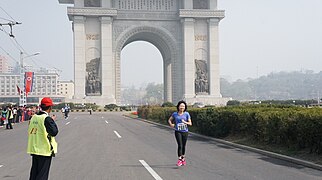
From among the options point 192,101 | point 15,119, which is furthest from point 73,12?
point 15,119

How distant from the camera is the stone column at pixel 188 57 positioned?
214ft

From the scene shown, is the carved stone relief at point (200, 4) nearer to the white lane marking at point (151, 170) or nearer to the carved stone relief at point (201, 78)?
the carved stone relief at point (201, 78)

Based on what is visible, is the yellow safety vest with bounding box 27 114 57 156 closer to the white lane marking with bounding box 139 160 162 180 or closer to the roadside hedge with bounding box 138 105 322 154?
the white lane marking with bounding box 139 160 162 180

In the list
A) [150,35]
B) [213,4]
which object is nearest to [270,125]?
[213,4]

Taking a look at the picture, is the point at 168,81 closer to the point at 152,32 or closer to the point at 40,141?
the point at 152,32

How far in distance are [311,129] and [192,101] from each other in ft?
173

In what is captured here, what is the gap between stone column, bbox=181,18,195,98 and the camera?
6512 cm

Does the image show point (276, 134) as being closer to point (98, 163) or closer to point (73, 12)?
point (98, 163)

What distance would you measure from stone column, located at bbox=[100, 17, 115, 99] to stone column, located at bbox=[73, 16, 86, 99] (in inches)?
121

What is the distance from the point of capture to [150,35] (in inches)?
2736

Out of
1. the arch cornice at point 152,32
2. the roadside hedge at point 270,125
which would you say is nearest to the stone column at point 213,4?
the arch cornice at point 152,32

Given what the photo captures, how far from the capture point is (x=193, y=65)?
216ft

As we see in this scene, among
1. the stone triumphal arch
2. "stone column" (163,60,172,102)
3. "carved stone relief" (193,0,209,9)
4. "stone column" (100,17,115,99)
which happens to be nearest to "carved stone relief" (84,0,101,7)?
the stone triumphal arch

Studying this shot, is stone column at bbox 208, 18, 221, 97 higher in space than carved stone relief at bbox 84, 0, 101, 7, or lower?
lower
